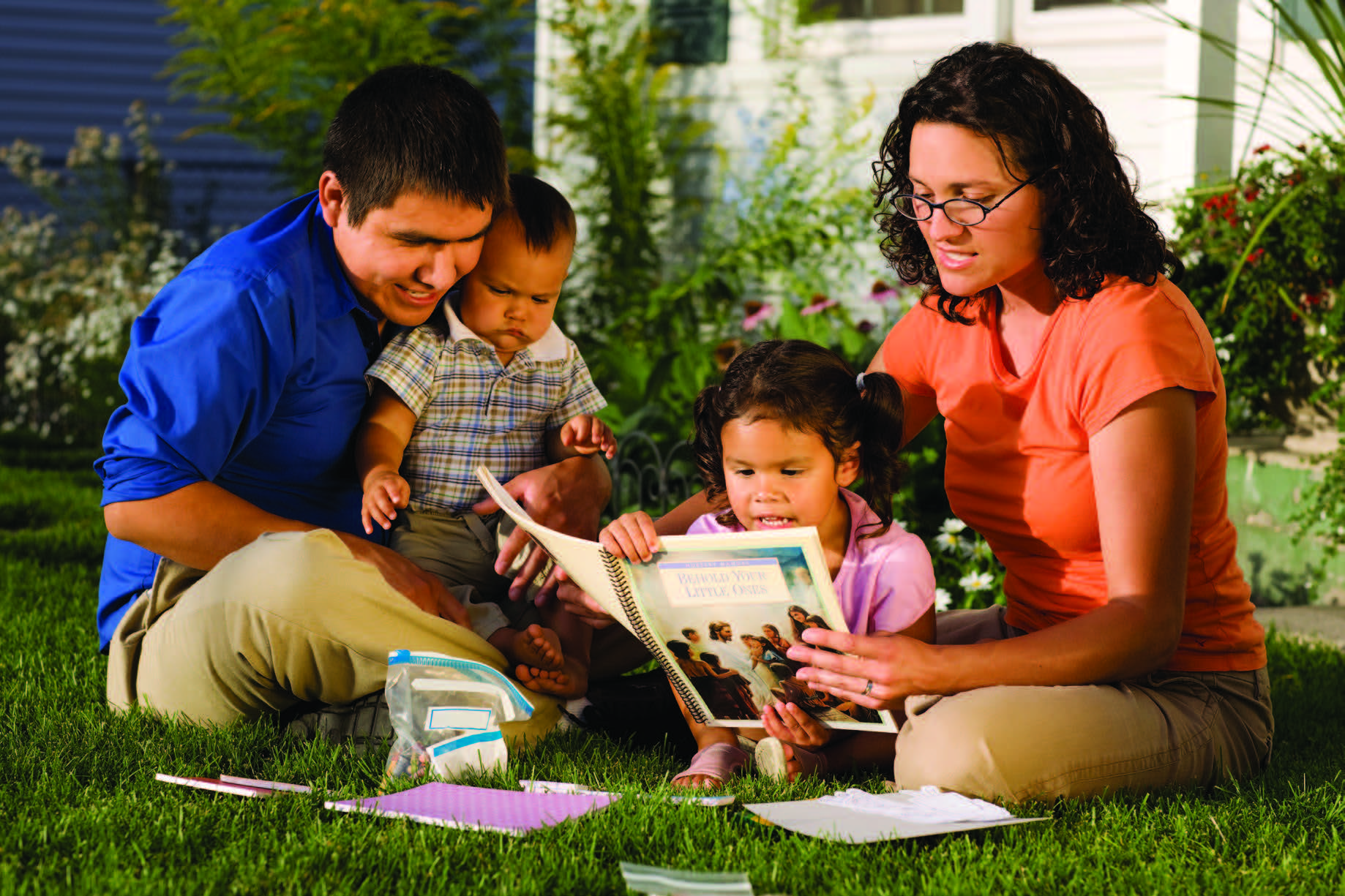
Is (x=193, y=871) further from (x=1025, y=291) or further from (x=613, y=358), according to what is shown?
(x=613, y=358)

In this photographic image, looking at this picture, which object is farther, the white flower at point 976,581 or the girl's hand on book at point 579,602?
the white flower at point 976,581

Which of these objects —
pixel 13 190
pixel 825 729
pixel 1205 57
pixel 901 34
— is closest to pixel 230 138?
pixel 13 190

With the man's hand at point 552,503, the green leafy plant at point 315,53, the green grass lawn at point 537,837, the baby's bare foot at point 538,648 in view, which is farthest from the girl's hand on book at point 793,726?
the green leafy plant at point 315,53

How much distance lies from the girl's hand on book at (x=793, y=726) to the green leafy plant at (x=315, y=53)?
5.57 metres

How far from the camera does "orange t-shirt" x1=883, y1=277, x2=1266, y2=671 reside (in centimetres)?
238

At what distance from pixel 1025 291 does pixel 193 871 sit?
6.22ft

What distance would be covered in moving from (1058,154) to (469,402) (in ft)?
4.74

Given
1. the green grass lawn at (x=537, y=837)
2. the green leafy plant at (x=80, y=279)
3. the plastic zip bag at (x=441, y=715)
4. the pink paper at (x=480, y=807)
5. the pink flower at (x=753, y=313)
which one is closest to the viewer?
the green grass lawn at (x=537, y=837)

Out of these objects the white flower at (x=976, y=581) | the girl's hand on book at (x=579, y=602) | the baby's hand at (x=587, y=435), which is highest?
the baby's hand at (x=587, y=435)

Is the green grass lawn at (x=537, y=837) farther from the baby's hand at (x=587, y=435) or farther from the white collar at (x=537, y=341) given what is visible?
the white collar at (x=537, y=341)

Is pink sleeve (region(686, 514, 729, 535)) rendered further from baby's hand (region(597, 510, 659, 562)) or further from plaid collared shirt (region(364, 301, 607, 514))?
plaid collared shirt (region(364, 301, 607, 514))

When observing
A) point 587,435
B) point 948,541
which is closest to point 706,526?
point 587,435

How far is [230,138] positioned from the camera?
1236 cm

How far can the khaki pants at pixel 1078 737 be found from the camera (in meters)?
2.29
